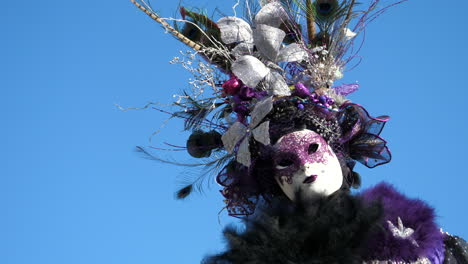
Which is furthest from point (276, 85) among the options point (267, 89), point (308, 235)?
point (308, 235)

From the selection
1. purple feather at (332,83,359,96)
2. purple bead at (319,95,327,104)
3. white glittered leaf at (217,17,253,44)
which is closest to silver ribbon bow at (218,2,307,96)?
white glittered leaf at (217,17,253,44)

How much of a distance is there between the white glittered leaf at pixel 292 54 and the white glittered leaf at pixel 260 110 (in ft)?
0.78

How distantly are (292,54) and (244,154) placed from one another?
54 cm

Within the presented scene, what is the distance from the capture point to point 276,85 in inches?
137

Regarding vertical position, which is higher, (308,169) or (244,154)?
(244,154)

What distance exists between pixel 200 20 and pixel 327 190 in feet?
3.68

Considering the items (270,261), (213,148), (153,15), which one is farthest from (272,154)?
(153,15)

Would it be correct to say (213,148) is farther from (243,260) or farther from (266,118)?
(243,260)

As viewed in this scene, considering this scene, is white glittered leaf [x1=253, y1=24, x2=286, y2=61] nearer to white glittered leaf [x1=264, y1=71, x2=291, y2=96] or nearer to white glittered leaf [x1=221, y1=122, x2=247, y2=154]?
white glittered leaf [x1=264, y1=71, x2=291, y2=96]

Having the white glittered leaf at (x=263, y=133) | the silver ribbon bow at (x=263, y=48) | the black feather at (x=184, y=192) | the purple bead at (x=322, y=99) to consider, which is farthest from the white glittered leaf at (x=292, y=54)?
the black feather at (x=184, y=192)

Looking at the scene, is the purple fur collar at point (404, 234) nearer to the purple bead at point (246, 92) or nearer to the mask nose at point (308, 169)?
the mask nose at point (308, 169)

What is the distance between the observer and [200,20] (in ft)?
12.4

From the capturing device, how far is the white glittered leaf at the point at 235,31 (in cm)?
368

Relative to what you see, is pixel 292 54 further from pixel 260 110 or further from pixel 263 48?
pixel 260 110
